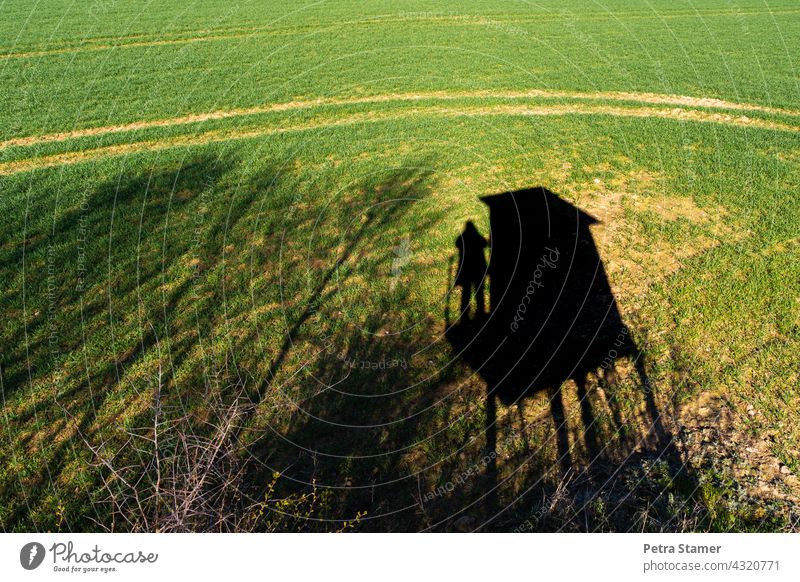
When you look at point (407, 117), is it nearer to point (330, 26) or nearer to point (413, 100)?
point (413, 100)

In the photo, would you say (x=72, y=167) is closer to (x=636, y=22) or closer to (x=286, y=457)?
(x=286, y=457)

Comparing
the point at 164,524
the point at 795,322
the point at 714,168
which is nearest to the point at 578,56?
the point at 714,168

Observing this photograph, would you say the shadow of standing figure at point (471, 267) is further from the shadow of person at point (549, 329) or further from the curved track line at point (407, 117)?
the curved track line at point (407, 117)

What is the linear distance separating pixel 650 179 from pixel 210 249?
12.7 meters

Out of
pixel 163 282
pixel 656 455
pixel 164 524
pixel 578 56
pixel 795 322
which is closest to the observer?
pixel 164 524

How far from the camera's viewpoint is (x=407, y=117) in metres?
21.5

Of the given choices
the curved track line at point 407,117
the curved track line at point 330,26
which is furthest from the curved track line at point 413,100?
the curved track line at point 330,26

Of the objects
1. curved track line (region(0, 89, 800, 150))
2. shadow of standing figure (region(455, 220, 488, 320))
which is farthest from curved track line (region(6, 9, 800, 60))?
shadow of standing figure (region(455, 220, 488, 320))

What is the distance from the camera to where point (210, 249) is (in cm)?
1276

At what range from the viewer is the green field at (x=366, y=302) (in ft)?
23.4

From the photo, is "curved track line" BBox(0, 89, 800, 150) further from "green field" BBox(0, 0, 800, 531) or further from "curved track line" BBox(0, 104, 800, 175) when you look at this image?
"curved track line" BBox(0, 104, 800, 175)

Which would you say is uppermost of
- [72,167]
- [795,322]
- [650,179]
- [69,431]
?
[72,167]

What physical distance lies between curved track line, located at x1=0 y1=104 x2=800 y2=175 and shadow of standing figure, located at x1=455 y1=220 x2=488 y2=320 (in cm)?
993

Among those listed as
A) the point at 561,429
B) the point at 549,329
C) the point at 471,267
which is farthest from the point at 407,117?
the point at 561,429
